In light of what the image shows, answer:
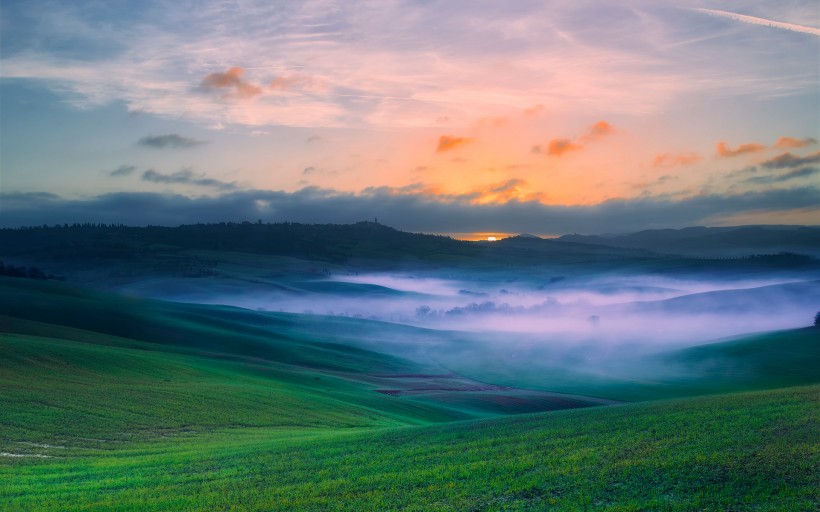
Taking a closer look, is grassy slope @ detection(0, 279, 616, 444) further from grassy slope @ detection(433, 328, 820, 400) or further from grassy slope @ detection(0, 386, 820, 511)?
grassy slope @ detection(433, 328, 820, 400)

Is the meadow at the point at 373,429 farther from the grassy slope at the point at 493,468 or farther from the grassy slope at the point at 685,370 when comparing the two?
the grassy slope at the point at 685,370

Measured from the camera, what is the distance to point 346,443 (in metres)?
32.0

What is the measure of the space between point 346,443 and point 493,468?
1020cm

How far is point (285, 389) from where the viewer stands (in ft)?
182

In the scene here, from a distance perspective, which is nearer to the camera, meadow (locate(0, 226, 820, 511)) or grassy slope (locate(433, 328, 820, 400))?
meadow (locate(0, 226, 820, 511))

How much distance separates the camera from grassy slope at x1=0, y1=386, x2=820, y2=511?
19.2 m

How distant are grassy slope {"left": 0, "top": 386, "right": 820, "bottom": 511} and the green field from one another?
82 mm

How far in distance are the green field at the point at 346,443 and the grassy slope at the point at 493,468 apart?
8 cm

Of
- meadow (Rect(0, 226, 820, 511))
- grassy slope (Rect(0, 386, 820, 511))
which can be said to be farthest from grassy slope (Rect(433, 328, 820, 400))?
grassy slope (Rect(0, 386, 820, 511))

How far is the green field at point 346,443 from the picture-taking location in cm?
2006

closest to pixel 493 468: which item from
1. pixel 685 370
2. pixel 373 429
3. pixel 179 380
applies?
pixel 373 429

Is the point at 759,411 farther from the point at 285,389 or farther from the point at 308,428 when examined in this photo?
the point at 285,389

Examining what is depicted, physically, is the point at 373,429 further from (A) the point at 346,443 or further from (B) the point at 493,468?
(B) the point at 493,468

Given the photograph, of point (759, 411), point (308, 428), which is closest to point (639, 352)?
point (308, 428)
